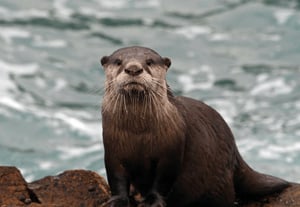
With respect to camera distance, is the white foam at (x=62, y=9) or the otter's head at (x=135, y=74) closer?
the otter's head at (x=135, y=74)

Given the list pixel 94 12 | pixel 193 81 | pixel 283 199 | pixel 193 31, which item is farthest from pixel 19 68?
pixel 283 199

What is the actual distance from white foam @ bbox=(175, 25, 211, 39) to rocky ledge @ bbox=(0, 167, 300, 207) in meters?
11.7

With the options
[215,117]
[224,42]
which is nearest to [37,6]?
[224,42]

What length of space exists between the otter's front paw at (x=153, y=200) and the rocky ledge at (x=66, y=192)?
361mm

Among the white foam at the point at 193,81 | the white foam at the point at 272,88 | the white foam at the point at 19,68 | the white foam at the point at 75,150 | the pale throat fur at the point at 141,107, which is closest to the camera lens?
the pale throat fur at the point at 141,107

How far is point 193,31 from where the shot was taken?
19.4 m

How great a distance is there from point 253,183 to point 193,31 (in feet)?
39.0

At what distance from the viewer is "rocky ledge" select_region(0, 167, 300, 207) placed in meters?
6.88

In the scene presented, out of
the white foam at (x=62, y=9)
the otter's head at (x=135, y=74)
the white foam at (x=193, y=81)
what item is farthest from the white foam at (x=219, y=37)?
the otter's head at (x=135, y=74)

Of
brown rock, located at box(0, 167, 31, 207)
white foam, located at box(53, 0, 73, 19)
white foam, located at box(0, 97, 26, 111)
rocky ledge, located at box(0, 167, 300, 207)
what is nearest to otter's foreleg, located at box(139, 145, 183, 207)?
rocky ledge, located at box(0, 167, 300, 207)

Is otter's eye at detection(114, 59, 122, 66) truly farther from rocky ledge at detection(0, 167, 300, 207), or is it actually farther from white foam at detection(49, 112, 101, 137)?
white foam at detection(49, 112, 101, 137)

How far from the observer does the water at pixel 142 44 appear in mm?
14359

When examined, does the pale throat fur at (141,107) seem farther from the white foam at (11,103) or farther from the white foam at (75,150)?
the white foam at (11,103)

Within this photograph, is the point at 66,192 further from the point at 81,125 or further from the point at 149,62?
the point at 81,125
